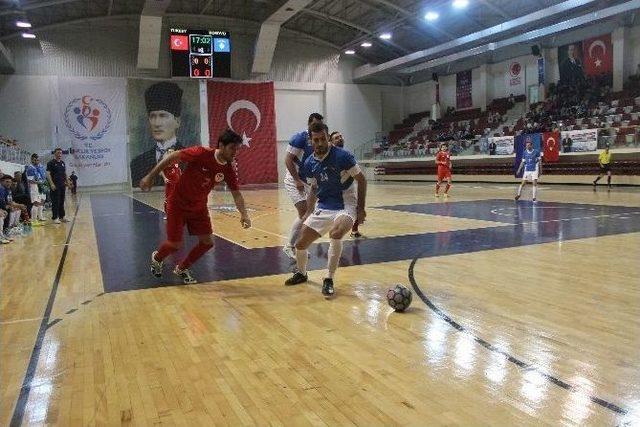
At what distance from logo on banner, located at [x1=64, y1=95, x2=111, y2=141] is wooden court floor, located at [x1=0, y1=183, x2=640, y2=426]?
2672cm

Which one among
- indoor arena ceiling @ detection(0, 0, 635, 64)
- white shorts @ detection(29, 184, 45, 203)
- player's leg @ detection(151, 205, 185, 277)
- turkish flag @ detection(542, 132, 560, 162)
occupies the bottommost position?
player's leg @ detection(151, 205, 185, 277)

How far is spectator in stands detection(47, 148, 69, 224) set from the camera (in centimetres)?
1359

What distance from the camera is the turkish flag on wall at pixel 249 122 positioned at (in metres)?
35.8

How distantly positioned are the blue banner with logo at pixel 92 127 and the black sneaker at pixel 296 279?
3033cm

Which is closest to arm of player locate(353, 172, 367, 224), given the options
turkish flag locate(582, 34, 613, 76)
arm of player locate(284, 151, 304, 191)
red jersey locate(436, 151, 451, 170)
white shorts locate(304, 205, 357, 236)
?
white shorts locate(304, 205, 357, 236)

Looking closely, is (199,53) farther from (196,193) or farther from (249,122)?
(196,193)

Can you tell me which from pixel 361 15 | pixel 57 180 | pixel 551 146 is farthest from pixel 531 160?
pixel 361 15

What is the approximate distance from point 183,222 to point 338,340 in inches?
114

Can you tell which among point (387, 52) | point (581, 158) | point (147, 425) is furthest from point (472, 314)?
point (387, 52)

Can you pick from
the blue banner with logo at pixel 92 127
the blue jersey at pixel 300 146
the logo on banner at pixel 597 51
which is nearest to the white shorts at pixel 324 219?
the blue jersey at pixel 300 146

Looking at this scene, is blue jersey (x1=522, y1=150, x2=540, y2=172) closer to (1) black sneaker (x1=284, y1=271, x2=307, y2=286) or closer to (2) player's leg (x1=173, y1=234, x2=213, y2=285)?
(1) black sneaker (x1=284, y1=271, x2=307, y2=286)

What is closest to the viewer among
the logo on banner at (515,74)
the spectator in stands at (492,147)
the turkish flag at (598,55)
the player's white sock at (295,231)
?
the player's white sock at (295,231)

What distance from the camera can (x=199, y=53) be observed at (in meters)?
30.4

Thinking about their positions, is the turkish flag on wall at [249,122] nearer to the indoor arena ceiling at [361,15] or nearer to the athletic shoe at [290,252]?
the indoor arena ceiling at [361,15]
